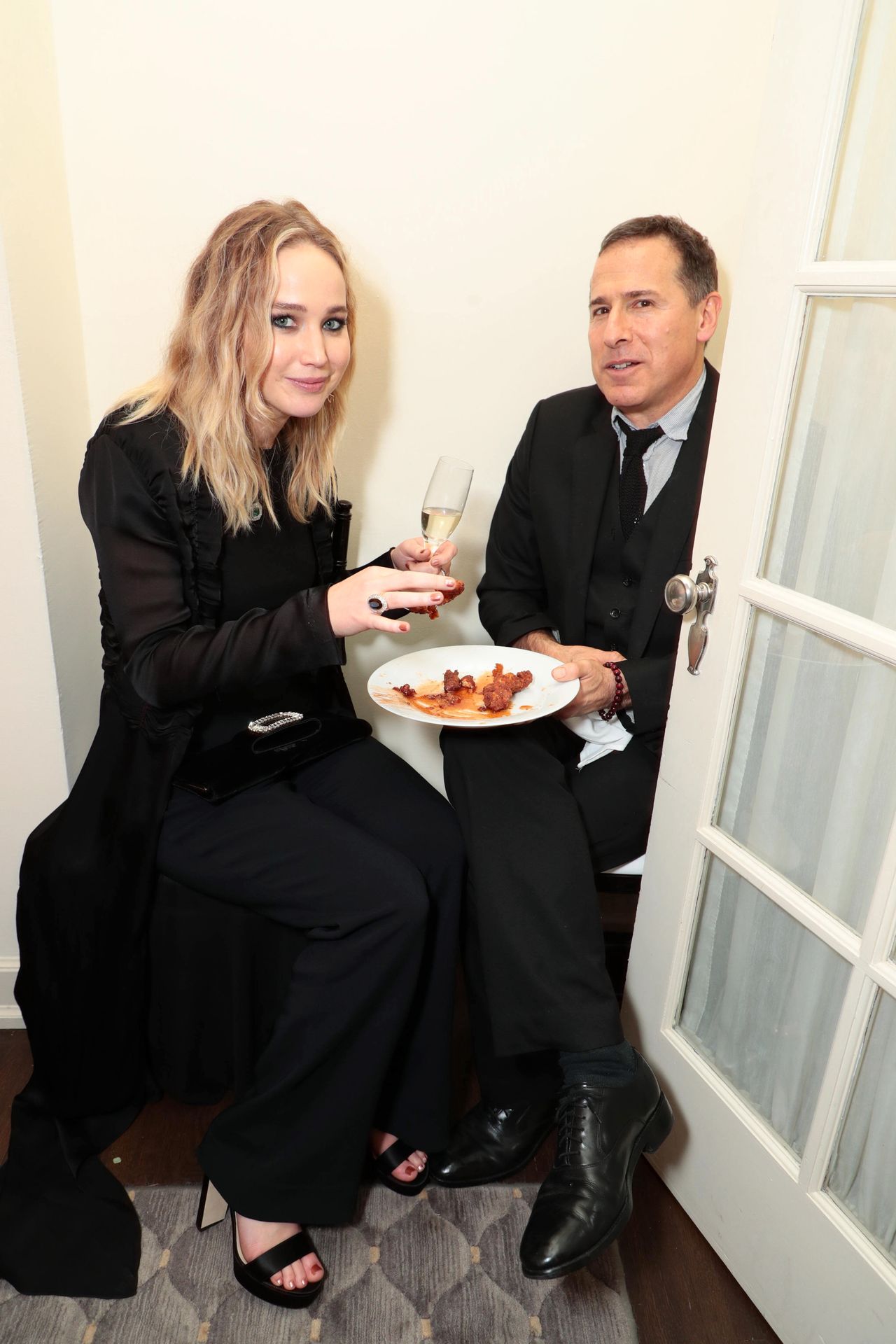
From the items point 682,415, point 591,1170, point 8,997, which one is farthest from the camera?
point 8,997

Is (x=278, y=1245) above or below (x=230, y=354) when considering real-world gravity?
below

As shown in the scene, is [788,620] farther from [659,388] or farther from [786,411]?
[659,388]

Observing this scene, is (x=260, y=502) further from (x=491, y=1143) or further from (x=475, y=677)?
(x=491, y=1143)

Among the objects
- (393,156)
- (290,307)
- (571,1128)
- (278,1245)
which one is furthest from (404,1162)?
(393,156)

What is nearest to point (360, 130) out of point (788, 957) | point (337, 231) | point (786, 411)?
point (337, 231)

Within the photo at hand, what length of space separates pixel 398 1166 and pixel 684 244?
5.54ft

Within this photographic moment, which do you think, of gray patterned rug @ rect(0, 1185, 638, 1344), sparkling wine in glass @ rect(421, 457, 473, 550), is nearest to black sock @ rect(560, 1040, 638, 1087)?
gray patterned rug @ rect(0, 1185, 638, 1344)

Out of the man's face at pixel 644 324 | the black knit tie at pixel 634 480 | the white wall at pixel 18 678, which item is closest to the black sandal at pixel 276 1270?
the white wall at pixel 18 678

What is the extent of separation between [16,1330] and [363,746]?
104cm

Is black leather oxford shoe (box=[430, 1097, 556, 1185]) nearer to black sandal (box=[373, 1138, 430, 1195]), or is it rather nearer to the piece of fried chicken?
black sandal (box=[373, 1138, 430, 1195])

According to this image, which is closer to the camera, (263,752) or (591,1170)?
(591,1170)

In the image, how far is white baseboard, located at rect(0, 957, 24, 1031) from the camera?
6.39ft

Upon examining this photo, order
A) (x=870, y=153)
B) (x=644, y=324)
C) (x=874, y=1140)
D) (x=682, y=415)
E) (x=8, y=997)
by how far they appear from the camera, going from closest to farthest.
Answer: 1. (x=870, y=153)
2. (x=874, y=1140)
3. (x=644, y=324)
4. (x=682, y=415)
5. (x=8, y=997)

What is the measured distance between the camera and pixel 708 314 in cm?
179
